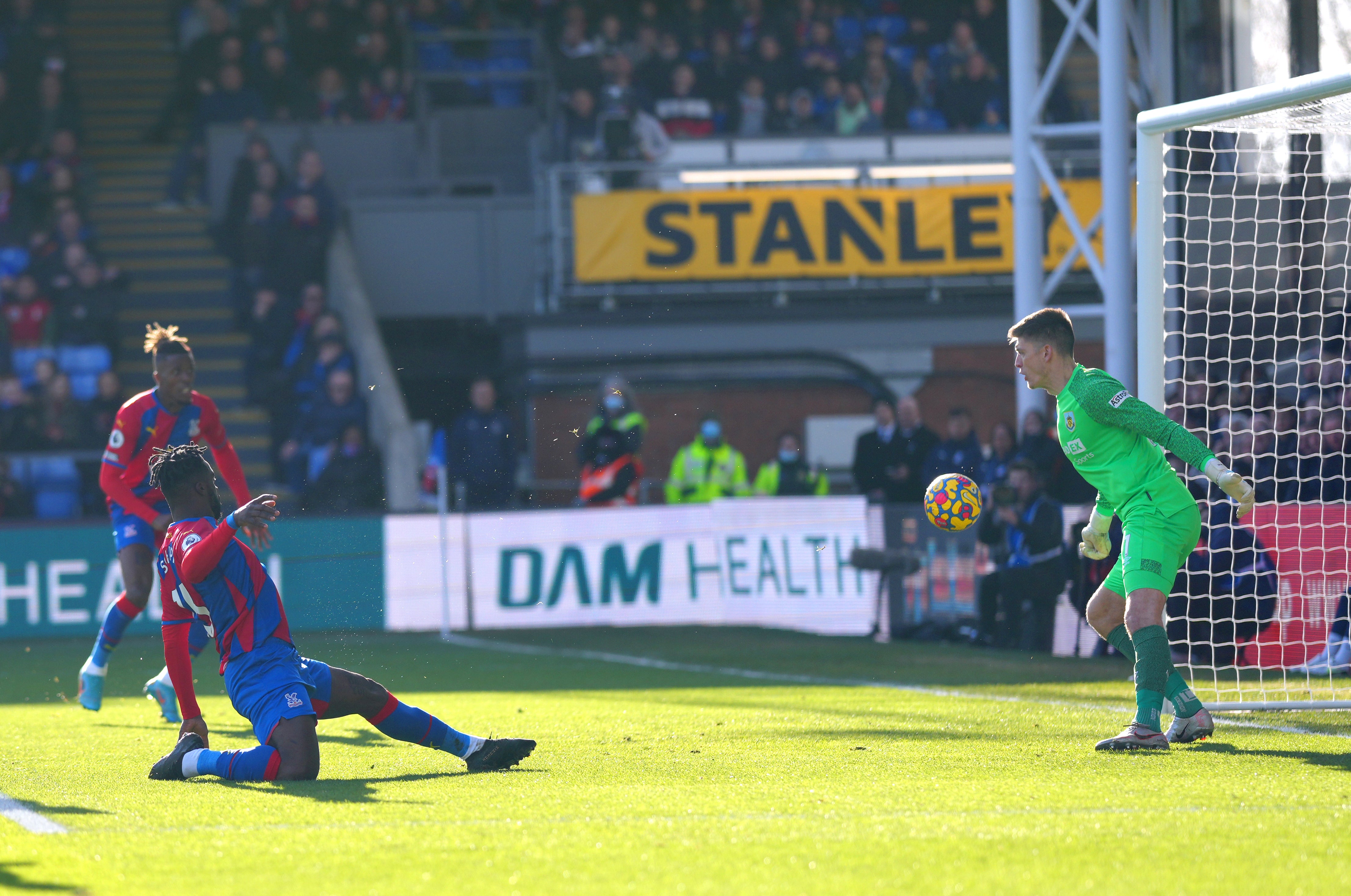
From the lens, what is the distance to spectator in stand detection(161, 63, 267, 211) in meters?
21.5

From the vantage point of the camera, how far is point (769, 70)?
2203 cm

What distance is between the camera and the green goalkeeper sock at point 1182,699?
23.2 ft

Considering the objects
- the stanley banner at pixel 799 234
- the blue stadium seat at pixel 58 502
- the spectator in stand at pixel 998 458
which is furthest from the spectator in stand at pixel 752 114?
the blue stadium seat at pixel 58 502

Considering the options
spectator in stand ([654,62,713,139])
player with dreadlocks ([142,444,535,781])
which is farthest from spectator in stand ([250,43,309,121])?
player with dreadlocks ([142,444,535,781])

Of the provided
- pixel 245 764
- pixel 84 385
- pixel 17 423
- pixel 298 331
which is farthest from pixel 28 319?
pixel 245 764

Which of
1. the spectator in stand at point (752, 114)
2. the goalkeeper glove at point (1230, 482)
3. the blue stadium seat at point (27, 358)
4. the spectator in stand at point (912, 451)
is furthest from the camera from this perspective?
the spectator in stand at point (752, 114)

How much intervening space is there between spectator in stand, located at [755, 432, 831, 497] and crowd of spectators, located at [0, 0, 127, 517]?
681 cm

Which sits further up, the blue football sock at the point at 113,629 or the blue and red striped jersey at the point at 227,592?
the blue and red striped jersey at the point at 227,592

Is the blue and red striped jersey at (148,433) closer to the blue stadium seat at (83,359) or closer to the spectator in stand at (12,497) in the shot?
the spectator in stand at (12,497)

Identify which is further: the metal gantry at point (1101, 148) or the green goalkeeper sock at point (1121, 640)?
the metal gantry at point (1101, 148)

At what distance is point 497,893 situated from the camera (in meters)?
4.34

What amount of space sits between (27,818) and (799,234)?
15182 mm

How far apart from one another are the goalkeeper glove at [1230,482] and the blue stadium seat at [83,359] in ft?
48.9

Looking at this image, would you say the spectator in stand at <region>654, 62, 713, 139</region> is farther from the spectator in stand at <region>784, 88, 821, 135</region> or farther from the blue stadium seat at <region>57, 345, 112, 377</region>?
the blue stadium seat at <region>57, 345, 112, 377</region>
